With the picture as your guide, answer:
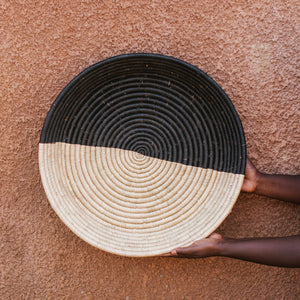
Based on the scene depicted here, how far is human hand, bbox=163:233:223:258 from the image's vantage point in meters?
0.81

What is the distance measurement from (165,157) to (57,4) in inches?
23.8

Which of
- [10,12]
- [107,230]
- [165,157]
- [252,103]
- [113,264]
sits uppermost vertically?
[10,12]

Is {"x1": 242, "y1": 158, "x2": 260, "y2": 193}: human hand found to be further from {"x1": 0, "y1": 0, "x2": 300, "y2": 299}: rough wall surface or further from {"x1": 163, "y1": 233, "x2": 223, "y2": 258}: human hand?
{"x1": 163, "y1": 233, "x2": 223, "y2": 258}: human hand

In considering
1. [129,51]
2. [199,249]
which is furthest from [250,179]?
[129,51]

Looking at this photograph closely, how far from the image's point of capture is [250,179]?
932 mm

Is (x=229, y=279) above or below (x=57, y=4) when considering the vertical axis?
below

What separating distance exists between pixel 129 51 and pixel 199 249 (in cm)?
65

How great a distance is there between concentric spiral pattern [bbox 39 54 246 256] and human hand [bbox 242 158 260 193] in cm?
8

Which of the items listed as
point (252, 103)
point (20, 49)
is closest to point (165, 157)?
point (252, 103)

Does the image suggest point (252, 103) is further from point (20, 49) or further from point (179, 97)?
point (20, 49)

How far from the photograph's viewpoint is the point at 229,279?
1009mm

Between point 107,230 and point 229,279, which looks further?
point 229,279

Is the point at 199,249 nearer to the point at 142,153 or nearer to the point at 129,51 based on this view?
the point at 142,153

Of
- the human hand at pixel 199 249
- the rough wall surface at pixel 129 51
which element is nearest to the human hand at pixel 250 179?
the rough wall surface at pixel 129 51
